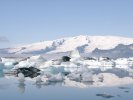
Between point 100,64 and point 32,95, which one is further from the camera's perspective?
point 100,64

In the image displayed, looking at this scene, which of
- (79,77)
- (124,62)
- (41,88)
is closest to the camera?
(41,88)

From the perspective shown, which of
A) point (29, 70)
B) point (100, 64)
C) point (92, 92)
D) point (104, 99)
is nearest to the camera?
point (104, 99)

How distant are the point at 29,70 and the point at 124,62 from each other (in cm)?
4639

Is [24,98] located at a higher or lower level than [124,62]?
lower

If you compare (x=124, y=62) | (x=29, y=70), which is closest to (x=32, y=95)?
(x=29, y=70)

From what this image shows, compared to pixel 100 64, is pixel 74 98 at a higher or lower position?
lower

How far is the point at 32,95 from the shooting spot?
1589cm

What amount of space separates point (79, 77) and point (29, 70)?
6.66 metres

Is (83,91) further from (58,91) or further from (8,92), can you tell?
(8,92)

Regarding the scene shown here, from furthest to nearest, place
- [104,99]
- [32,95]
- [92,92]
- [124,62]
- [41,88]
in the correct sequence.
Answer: [124,62], [41,88], [92,92], [32,95], [104,99]

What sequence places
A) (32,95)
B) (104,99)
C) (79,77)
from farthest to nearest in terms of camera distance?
(79,77) → (32,95) → (104,99)

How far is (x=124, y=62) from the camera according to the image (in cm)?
7350

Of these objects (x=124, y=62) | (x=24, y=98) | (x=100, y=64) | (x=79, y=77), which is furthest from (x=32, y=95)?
(x=124, y=62)

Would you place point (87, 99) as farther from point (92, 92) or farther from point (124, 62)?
point (124, 62)
